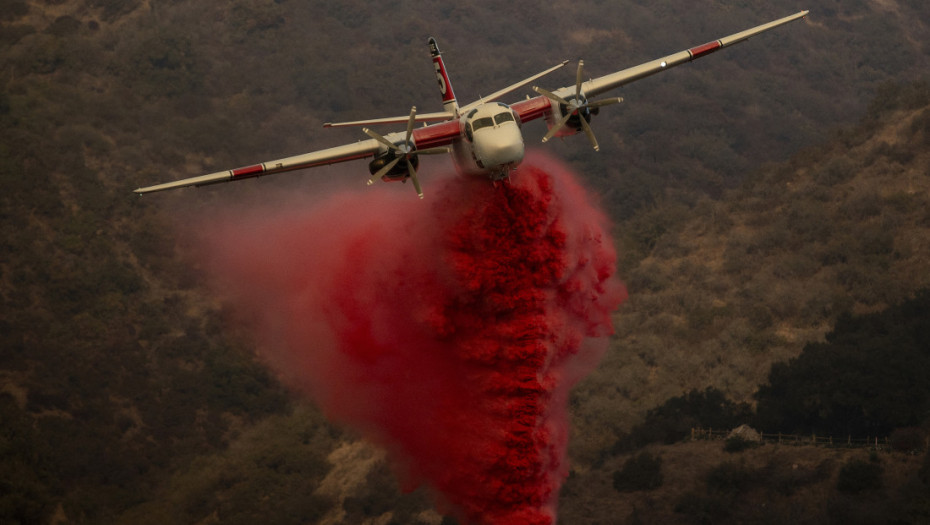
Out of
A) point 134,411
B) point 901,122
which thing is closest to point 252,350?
point 134,411

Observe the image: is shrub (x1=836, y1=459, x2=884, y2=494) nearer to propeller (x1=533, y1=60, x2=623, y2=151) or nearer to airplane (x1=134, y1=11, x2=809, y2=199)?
airplane (x1=134, y1=11, x2=809, y2=199)

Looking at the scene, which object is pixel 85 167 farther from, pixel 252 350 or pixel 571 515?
pixel 571 515

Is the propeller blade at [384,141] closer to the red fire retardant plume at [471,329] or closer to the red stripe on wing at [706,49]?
the red fire retardant plume at [471,329]

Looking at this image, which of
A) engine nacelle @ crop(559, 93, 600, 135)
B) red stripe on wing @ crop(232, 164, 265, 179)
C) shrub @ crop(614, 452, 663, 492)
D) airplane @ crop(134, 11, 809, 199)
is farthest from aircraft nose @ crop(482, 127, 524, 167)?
shrub @ crop(614, 452, 663, 492)

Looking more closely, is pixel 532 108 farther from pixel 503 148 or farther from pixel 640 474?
pixel 640 474

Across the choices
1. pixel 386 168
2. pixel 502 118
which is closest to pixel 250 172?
pixel 386 168

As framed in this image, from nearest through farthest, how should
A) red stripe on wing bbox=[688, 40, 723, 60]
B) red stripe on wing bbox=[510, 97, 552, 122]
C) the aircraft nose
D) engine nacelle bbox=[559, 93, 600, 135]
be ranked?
1. the aircraft nose
2. engine nacelle bbox=[559, 93, 600, 135]
3. red stripe on wing bbox=[510, 97, 552, 122]
4. red stripe on wing bbox=[688, 40, 723, 60]
